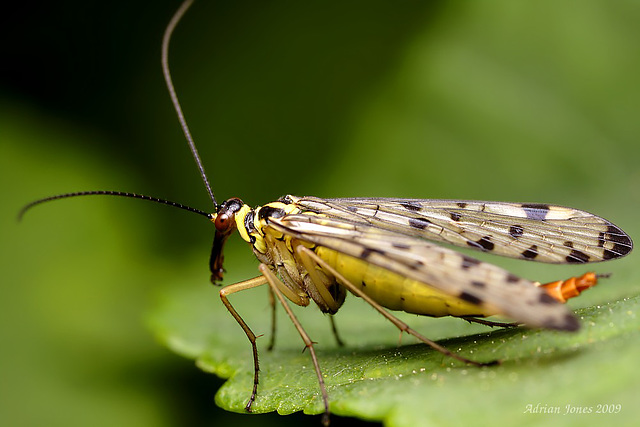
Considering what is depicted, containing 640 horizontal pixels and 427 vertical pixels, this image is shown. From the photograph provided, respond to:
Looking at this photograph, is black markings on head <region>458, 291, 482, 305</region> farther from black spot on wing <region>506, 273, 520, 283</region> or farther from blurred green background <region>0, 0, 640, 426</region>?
blurred green background <region>0, 0, 640, 426</region>

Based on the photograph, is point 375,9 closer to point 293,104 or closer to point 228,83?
point 293,104

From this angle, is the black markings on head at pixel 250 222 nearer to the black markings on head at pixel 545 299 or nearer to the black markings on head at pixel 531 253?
the black markings on head at pixel 531 253

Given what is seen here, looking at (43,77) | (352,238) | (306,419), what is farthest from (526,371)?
(43,77)

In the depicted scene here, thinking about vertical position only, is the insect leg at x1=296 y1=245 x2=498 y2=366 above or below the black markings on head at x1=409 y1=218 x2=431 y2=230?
below

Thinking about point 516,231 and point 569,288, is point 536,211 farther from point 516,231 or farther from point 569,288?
point 569,288

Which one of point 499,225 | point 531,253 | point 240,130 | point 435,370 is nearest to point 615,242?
point 531,253

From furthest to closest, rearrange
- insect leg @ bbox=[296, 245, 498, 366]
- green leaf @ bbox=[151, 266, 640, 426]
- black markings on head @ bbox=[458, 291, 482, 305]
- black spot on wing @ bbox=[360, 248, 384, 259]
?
insect leg @ bbox=[296, 245, 498, 366]
black spot on wing @ bbox=[360, 248, 384, 259]
black markings on head @ bbox=[458, 291, 482, 305]
green leaf @ bbox=[151, 266, 640, 426]

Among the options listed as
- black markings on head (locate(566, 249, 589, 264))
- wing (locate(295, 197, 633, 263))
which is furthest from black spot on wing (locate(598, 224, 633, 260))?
black markings on head (locate(566, 249, 589, 264))
